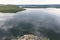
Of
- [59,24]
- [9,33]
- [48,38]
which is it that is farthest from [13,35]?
[59,24]

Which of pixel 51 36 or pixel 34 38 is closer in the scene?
pixel 34 38

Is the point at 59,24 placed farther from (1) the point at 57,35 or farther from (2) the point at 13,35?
(2) the point at 13,35

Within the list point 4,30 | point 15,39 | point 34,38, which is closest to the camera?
point 34,38

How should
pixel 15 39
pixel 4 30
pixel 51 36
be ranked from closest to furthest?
pixel 15 39 → pixel 51 36 → pixel 4 30

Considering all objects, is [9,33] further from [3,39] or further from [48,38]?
[48,38]

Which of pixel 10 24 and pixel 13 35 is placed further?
pixel 10 24

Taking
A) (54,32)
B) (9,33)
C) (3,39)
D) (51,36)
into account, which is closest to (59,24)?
(54,32)

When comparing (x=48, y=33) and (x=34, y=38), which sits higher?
(x=48, y=33)

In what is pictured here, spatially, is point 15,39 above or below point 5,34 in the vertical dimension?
below

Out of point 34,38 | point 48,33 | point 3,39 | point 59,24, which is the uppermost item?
point 59,24
